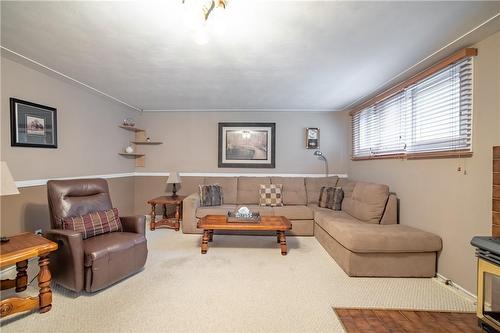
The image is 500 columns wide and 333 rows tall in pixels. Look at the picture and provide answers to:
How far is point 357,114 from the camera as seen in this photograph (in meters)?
4.39

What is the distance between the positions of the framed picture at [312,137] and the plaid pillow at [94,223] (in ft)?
11.8

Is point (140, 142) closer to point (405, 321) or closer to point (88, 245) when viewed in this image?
point (88, 245)

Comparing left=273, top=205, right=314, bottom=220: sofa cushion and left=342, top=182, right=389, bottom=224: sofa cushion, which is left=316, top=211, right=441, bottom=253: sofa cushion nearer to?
left=342, top=182, right=389, bottom=224: sofa cushion

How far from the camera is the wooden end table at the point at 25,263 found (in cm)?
168

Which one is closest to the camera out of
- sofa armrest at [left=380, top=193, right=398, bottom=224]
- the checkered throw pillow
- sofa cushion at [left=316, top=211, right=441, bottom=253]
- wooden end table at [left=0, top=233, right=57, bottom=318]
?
wooden end table at [left=0, top=233, right=57, bottom=318]

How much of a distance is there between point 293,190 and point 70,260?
3439mm

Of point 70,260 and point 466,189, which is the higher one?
point 466,189

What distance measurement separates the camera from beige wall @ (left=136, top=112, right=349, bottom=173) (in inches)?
192

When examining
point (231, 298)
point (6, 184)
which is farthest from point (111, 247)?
point (231, 298)

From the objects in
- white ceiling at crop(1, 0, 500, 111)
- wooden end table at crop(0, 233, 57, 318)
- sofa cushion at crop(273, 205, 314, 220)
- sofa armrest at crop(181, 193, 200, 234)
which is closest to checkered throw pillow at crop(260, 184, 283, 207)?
sofa cushion at crop(273, 205, 314, 220)

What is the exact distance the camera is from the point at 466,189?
2.17m

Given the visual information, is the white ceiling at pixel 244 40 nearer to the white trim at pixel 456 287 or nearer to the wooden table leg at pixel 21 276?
the wooden table leg at pixel 21 276

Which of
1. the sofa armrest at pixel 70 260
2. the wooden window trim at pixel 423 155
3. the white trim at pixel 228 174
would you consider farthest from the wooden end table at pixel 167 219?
the wooden window trim at pixel 423 155

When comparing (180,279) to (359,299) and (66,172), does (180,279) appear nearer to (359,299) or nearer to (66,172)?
(359,299)
